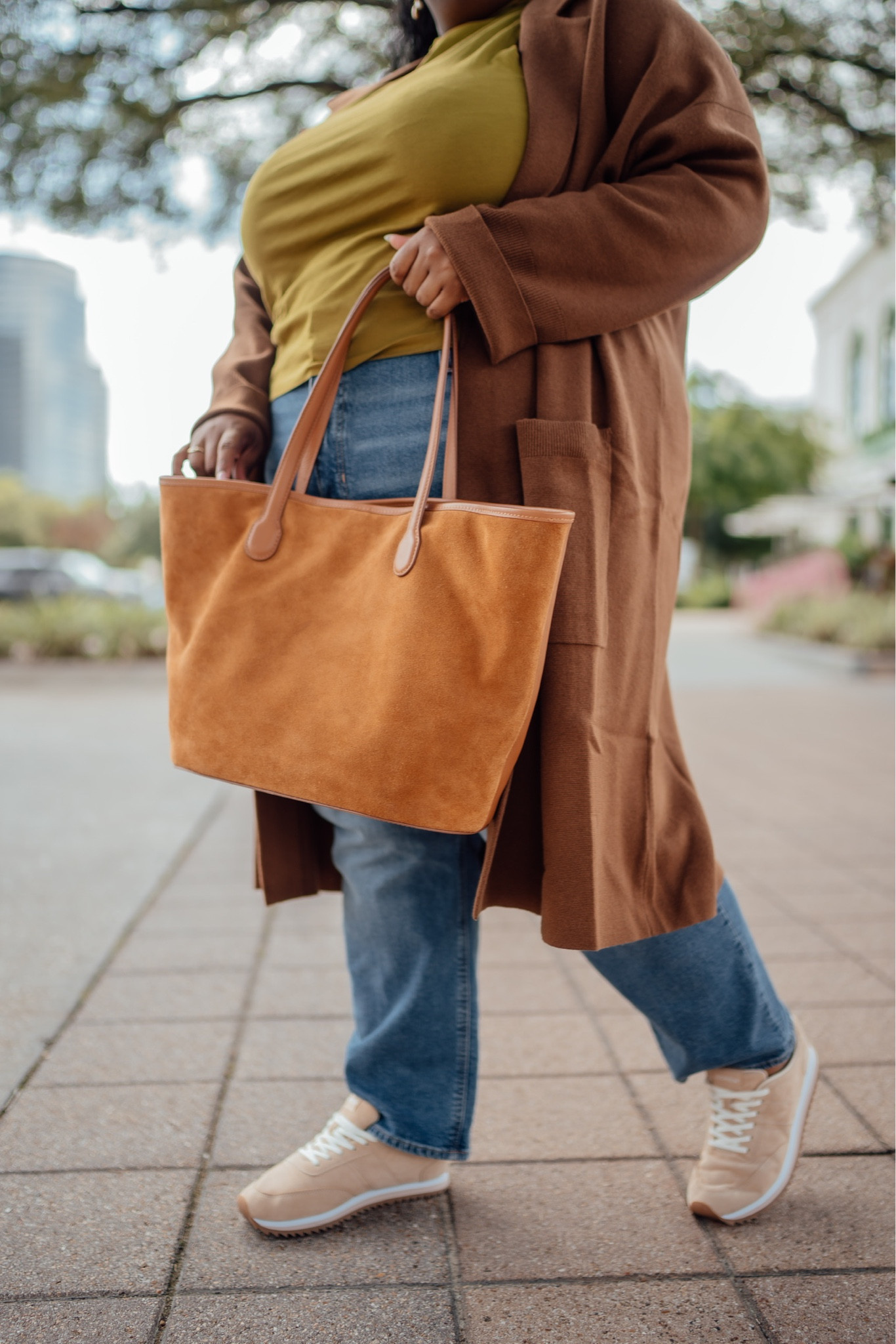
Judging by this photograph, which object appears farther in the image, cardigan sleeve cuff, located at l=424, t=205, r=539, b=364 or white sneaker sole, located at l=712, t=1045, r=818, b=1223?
white sneaker sole, located at l=712, t=1045, r=818, b=1223

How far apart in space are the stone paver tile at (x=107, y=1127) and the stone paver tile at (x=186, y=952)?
2.37ft

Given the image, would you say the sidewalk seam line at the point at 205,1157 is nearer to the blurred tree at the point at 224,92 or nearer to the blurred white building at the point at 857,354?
the blurred tree at the point at 224,92

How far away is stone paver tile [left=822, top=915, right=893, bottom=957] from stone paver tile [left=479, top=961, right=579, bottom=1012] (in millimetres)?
820

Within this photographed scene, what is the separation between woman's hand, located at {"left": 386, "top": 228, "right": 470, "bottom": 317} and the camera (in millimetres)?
1360

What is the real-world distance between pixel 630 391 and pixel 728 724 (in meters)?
6.57

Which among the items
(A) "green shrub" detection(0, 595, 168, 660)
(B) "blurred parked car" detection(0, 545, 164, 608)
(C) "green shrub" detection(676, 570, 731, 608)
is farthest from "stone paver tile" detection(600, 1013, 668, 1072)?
(C) "green shrub" detection(676, 570, 731, 608)

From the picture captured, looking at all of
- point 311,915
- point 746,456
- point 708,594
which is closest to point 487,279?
point 311,915

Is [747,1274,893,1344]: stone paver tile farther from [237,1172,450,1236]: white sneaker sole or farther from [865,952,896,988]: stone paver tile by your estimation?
[865,952,896,988]: stone paver tile

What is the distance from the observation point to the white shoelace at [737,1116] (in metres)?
1.64

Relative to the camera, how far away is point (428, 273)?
4.50 ft

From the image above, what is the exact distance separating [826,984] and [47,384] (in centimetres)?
11225

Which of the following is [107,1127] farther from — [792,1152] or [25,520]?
[25,520]

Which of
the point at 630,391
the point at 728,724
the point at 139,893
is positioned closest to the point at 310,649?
the point at 630,391

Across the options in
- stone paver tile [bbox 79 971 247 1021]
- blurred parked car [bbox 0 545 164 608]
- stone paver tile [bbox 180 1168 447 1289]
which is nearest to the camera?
stone paver tile [bbox 180 1168 447 1289]
